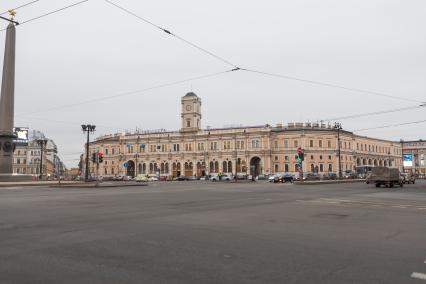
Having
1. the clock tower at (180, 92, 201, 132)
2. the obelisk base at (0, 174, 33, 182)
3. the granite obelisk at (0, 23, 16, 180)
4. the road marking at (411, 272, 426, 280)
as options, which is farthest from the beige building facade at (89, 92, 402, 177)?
the road marking at (411, 272, 426, 280)

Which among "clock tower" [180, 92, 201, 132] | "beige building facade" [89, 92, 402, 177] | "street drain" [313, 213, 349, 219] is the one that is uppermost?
"clock tower" [180, 92, 201, 132]

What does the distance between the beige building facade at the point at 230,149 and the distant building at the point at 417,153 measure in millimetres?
18129

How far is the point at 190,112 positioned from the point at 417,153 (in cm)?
9220

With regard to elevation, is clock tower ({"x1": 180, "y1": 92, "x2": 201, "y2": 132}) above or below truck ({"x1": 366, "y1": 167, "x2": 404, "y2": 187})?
above

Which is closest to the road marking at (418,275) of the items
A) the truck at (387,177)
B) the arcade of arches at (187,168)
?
the truck at (387,177)

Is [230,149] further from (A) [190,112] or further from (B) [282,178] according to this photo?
(B) [282,178]

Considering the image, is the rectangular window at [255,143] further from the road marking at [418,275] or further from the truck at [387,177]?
the road marking at [418,275]

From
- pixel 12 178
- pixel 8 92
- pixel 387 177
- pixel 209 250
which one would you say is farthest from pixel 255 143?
pixel 209 250

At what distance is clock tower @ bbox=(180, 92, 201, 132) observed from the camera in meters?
118

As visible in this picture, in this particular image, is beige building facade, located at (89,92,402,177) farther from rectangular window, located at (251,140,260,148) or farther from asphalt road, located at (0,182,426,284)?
asphalt road, located at (0,182,426,284)

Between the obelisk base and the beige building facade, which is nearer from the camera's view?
the obelisk base

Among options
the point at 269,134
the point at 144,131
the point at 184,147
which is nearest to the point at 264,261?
the point at 269,134

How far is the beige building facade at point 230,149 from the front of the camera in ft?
360

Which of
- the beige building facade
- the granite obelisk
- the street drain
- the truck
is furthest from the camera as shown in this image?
the beige building facade
